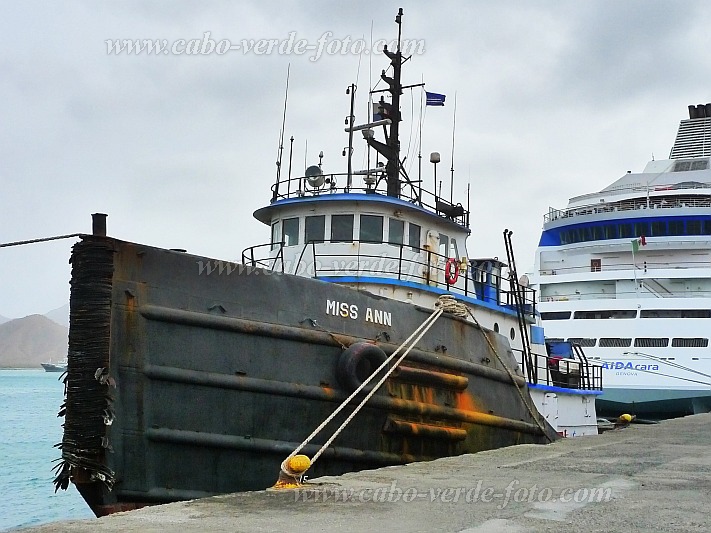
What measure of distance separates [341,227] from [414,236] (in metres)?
1.14

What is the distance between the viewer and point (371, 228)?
11422mm

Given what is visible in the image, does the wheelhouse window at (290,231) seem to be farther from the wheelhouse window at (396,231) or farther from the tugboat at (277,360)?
the wheelhouse window at (396,231)

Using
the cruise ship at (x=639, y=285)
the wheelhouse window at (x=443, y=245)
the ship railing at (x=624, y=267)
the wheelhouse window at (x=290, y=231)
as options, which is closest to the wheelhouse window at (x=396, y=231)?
the wheelhouse window at (x=443, y=245)

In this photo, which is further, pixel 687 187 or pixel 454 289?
pixel 687 187

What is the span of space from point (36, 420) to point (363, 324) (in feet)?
106


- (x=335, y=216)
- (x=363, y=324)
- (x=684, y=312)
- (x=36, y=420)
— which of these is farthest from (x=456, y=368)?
(x=36, y=420)

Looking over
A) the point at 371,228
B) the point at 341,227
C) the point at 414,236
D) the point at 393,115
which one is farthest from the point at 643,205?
the point at 341,227

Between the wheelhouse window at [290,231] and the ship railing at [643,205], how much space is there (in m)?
17.5

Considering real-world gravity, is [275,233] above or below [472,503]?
above

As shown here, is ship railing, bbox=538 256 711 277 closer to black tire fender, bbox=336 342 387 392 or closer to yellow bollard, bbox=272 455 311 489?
black tire fender, bbox=336 342 387 392

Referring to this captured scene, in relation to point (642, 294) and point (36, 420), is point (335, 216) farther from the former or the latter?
point (36, 420)

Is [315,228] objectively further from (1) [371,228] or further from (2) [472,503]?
(2) [472,503]

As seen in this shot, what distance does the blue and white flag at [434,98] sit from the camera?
593 inches

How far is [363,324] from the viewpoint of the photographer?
911cm
